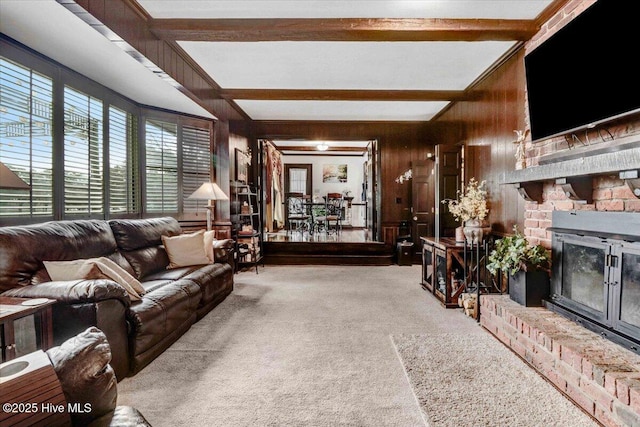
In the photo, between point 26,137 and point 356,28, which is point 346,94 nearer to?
point 356,28

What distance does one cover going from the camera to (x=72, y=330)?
2014mm

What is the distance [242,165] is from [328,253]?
229 cm

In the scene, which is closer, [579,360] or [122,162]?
[579,360]

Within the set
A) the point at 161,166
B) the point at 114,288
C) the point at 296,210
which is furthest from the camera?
the point at 296,210

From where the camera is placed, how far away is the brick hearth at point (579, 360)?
1.62m

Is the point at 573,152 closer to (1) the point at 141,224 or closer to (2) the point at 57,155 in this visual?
(1) the point at 141,224

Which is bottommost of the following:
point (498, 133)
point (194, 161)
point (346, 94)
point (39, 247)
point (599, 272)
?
point (599, 272)

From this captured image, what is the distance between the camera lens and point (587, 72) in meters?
2.17

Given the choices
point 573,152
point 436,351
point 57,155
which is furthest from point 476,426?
point 57,155

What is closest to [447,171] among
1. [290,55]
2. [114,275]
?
[290,55]

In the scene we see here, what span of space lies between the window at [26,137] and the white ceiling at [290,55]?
0.32 meters

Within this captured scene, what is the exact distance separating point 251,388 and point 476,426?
1.26 m

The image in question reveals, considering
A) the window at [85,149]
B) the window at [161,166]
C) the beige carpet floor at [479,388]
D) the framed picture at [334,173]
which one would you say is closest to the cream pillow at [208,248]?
the window at [85,149]

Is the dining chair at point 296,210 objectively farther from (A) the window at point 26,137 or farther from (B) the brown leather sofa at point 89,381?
(B) the brown leather sofa at point 89,381
